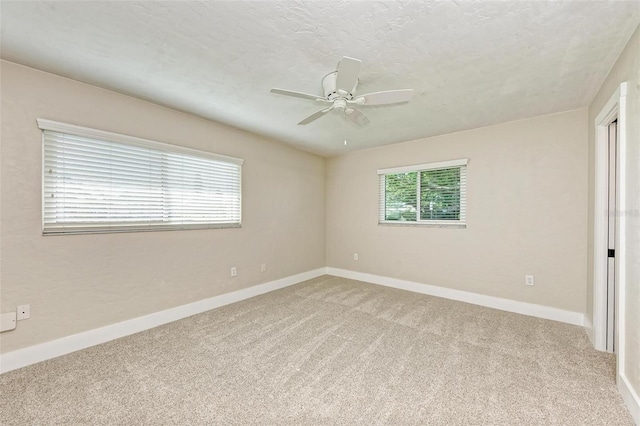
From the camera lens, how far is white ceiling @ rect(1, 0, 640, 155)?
4.87ft

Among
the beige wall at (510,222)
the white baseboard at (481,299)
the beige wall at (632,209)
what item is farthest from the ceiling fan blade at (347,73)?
the white baseboard at (481,299)

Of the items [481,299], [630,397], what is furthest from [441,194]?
[630,397]

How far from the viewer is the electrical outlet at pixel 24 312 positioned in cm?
206

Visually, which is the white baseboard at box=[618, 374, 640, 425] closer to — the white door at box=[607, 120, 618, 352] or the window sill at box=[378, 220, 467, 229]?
the white door at box=[607, 120, 618, 352]

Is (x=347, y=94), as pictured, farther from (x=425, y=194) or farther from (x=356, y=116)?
(x=425, y=194)

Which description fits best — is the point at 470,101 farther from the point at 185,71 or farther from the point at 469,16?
the point at 185,71

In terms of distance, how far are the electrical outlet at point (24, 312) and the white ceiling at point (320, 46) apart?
6.33ft

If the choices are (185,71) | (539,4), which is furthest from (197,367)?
(539,4)

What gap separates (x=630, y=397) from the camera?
5.24ft

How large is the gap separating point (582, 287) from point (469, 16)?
316 cm

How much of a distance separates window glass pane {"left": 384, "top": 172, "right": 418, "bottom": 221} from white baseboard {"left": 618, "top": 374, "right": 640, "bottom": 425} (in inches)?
106

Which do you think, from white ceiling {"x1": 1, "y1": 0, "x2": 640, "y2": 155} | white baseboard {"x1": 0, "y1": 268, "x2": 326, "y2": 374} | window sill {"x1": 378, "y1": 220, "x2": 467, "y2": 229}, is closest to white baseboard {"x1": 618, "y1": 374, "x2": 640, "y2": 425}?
window sill {"x1": 378, "y1": 220, "x2": 467, "y2": 229}

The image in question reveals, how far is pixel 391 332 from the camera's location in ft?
8.75

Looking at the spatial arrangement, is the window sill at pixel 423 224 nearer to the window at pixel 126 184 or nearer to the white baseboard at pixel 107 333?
the white baseboard at pixel 107 333
